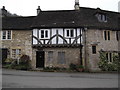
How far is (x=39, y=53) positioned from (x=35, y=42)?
1.65 meters

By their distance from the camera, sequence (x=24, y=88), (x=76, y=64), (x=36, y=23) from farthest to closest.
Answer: (x=36, y=23), (x=76, y=64), (x=24, y=88)

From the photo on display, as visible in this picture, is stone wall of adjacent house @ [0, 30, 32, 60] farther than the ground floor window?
Yes

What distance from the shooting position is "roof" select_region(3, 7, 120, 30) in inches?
982

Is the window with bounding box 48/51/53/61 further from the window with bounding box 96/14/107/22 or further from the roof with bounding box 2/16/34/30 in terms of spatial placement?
the window with bounding box 96/14/107/22

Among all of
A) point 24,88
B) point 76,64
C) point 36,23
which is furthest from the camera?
point 36,23

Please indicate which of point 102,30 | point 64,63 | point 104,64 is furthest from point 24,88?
point 102,30

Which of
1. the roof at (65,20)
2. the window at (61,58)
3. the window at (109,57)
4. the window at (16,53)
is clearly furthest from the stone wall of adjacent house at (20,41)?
the window at (109,57)

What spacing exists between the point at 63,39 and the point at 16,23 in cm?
818

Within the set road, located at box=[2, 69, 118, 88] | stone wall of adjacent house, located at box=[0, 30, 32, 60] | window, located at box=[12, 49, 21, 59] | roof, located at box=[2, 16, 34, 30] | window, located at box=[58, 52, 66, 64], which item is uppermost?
roof, located at box=[2, 16, 34, 30]

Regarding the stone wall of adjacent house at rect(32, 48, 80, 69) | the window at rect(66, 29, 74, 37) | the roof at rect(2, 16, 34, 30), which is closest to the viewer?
the stone wall of adjacent house at rect(32, 48, 80, 69)

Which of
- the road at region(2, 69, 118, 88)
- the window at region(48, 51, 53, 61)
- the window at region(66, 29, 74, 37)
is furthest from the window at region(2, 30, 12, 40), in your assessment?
the road at region(2, 69, 118, 88)

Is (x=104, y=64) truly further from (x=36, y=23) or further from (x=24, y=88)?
(x=24, y=88)

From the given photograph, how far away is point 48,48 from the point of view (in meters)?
24.6

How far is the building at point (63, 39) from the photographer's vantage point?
24406mm
